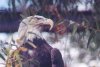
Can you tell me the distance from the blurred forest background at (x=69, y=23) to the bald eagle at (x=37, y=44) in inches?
0.7

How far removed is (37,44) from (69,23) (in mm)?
122

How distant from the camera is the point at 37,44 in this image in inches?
38.8

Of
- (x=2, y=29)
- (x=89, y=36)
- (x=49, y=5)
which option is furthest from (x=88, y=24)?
(x=2, y=29)

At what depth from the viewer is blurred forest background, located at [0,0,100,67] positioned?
38.5 inches

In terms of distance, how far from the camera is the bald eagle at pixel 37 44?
96 cm

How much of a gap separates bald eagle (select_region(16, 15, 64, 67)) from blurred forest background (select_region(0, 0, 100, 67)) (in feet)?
0.06

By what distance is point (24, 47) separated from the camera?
0.92m

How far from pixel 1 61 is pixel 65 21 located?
0.82 ft

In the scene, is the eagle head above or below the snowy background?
above

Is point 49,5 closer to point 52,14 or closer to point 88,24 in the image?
point 52,14

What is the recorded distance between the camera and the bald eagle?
96 cm

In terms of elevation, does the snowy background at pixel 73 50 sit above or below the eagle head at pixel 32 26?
below

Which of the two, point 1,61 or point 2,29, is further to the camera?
point 2,29

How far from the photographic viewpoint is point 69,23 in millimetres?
997
